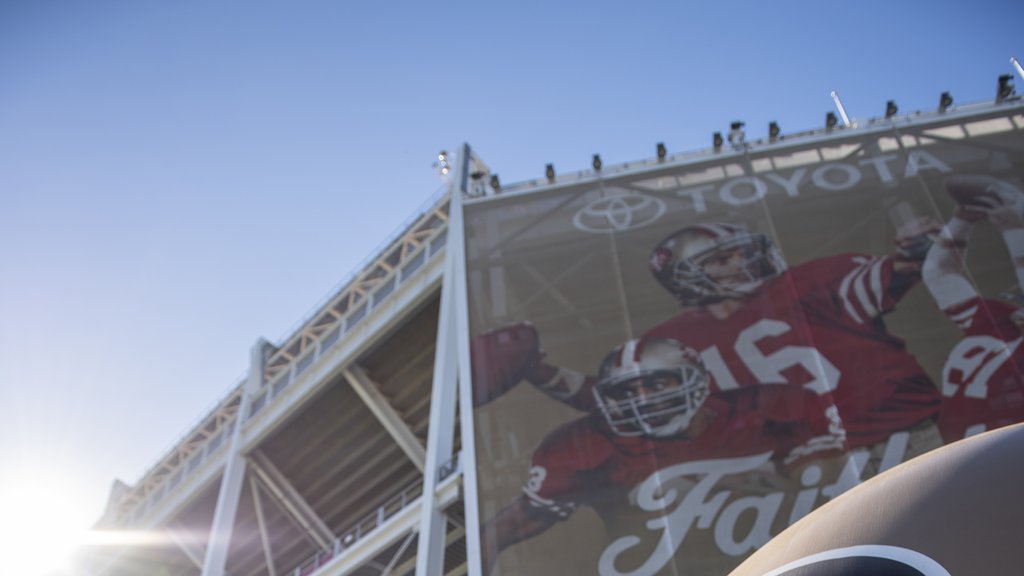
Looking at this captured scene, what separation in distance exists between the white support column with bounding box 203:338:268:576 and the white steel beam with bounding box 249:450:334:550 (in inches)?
16.5

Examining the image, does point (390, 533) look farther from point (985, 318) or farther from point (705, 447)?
point (985, 318)

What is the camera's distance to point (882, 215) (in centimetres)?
1509

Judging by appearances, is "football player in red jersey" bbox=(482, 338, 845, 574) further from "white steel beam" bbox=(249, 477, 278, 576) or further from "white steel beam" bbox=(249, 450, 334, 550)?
"white steel beam" bbox=(249, 450, 334, 550)

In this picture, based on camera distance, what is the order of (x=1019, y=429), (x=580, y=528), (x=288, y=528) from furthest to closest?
(x=288, y=528) < (x=580, y=528) < (x=1019, y=429)

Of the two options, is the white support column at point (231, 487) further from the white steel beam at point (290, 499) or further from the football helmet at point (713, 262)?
the football helmet at point (713, 262)

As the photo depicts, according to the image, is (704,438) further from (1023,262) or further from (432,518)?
(1023,262)

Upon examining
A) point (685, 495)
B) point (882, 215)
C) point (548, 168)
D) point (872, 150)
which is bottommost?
point (685, 495)

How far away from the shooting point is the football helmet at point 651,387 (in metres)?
13.2

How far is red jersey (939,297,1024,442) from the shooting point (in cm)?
1212

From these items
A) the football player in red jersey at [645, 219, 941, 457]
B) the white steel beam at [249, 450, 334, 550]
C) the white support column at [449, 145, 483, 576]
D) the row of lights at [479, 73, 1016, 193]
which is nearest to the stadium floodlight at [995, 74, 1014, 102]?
the row of lights at [479, 73, 1016, 193]

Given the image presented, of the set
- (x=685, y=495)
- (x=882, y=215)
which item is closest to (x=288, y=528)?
(x=685, y=495)

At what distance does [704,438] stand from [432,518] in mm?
4817

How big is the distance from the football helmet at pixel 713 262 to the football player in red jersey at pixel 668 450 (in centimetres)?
146

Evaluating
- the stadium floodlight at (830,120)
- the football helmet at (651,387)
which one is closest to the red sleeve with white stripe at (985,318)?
the football helmet at (651,387)
